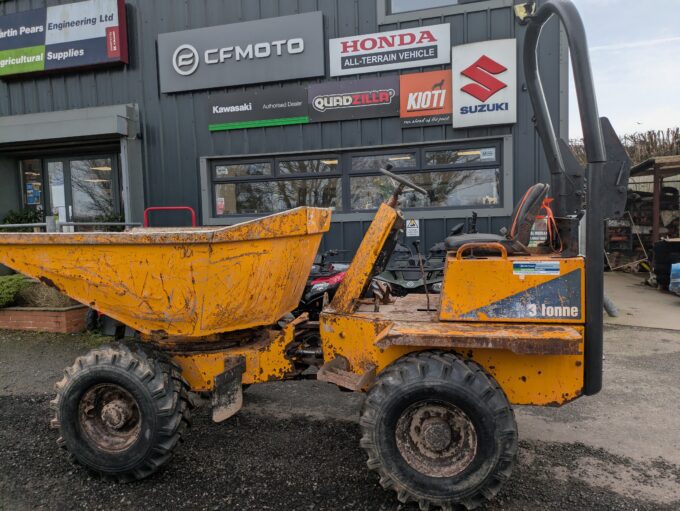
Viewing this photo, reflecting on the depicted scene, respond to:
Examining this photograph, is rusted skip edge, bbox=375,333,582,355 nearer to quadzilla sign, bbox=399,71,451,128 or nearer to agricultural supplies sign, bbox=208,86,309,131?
quadzilla sign, bbox=399,71,451,128

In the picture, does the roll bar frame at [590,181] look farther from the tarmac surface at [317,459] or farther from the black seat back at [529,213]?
the tarmac surface at [317,459]

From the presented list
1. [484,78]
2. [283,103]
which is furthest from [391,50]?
[283,103]

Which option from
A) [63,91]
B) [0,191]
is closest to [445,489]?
[63,91]

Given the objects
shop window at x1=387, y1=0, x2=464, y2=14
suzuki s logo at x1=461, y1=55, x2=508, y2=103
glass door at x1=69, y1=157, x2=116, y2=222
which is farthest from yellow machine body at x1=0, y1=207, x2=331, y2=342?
glass door at x1=69, y1=157, x2=116, y2=222

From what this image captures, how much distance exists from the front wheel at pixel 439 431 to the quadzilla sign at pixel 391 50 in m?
6.19

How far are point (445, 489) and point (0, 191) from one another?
11.0 metres

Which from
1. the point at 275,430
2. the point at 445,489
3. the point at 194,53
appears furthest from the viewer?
the point at 194,53

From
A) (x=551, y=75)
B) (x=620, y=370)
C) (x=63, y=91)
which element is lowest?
(x=620, y=370)

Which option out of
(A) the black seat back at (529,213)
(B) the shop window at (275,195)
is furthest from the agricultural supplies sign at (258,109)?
(A) the black seat back at (529,213)

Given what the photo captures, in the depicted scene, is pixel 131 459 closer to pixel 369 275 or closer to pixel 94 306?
pixel 94 306

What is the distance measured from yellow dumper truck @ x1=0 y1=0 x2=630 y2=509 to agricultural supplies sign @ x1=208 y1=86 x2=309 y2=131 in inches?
211

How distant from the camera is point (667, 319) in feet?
24.4

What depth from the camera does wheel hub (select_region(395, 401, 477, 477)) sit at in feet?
8.87

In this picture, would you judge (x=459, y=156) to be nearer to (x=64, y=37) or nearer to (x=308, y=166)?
(x=308, y=166)
